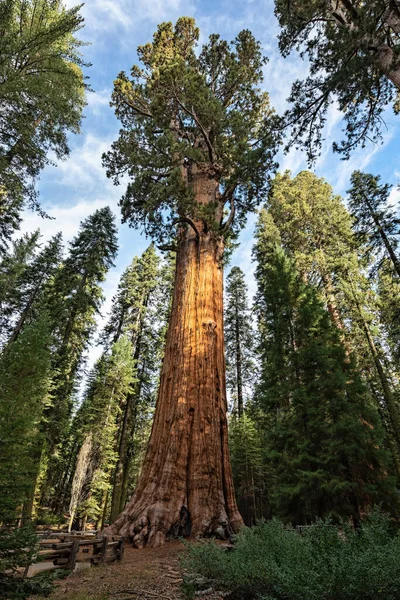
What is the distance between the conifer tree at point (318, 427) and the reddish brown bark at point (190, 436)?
5276mm

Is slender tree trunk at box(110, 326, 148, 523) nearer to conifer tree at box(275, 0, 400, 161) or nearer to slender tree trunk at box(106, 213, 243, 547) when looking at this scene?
slender tree trunk at box(106, 213, 243, 547)

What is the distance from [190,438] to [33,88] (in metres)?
10.3

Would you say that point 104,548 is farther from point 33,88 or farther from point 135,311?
point 135,311

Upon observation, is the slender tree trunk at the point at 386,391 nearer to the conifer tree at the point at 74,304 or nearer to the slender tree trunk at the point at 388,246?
the slender tree trunk at the point at 388,246

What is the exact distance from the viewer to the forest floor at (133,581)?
3.31 meters

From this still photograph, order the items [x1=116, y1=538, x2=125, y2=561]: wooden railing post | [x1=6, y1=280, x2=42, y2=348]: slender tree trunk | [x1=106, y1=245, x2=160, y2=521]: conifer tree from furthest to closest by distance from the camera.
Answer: [x1=106, y1=245, x2=160, y2=521]: conifer tree → [x1=6, y1=280, x2=42, y2=348]: slender tree trunk → [x1=116, y1=538, x2=125, y2=561]: wooden railing post

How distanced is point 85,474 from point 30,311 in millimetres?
10811

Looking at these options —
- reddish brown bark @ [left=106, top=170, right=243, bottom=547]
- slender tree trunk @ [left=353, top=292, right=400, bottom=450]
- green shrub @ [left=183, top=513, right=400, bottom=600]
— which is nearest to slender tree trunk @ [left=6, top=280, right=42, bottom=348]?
reddish brown bark @ [left=106, top=170, right=243, bottom=547]

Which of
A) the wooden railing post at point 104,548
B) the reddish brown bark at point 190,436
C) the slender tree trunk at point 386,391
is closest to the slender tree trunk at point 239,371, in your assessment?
the slender tree trunk at point 386,391

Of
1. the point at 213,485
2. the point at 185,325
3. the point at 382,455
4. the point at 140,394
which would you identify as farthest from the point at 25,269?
the point at 382,455

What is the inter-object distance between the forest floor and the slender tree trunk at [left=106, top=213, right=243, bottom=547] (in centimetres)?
70

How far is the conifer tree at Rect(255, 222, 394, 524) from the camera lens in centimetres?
1023

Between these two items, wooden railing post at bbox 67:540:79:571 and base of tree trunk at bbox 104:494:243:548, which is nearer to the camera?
wooden railing post at bbox 67:540:79:571

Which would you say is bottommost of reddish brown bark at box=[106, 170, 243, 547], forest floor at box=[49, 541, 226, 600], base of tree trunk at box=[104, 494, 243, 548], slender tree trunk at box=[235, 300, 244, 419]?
forest floor at box=[49, 541, 226, 600]
